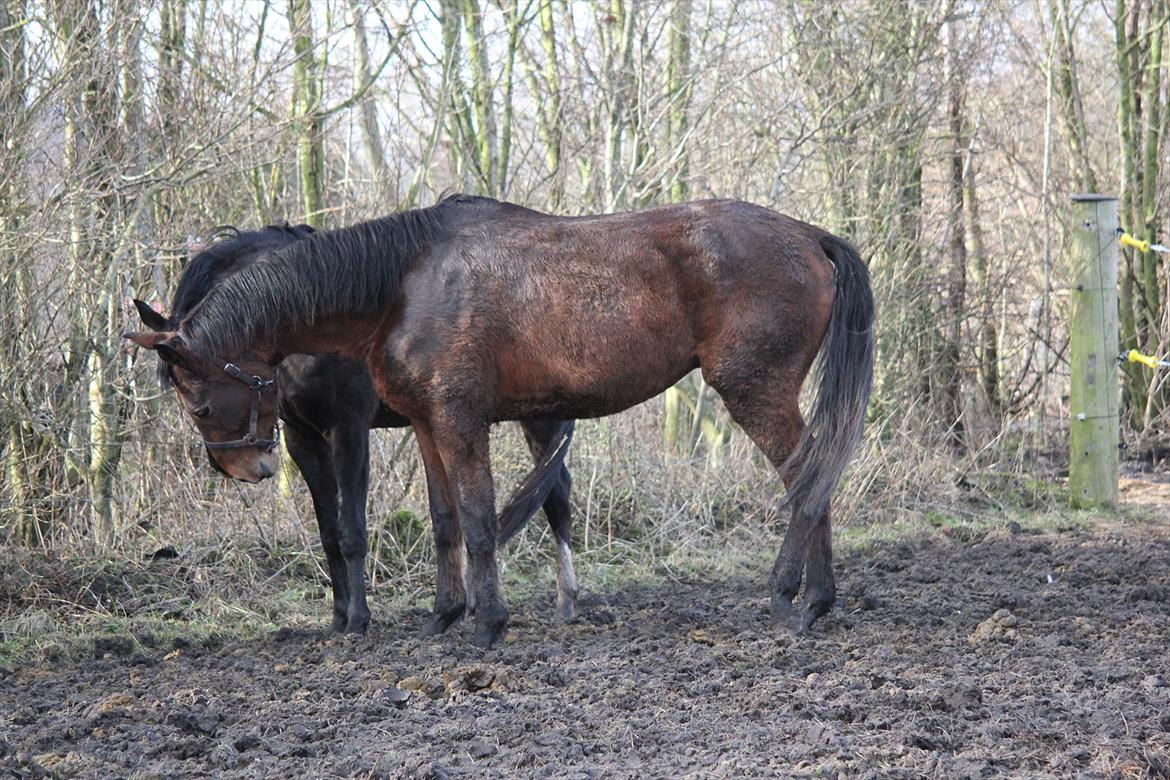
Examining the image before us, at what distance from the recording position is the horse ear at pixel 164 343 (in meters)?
5.41

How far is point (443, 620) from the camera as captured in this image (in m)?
6.18

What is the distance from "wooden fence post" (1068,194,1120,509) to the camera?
351 inches

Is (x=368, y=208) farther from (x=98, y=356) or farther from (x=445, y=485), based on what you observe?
(x=445, y=485)

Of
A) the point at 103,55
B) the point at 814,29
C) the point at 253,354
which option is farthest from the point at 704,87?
the point at 253,354

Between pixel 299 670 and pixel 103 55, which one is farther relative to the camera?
pixel 103 55

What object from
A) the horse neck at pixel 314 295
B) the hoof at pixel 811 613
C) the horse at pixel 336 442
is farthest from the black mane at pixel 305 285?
the hoof at pixel 811 613

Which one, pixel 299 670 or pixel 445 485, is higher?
pixel 445 485

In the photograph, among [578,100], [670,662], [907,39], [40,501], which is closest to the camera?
[670,662]

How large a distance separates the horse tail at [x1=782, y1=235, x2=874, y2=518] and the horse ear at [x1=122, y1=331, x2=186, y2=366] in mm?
2685

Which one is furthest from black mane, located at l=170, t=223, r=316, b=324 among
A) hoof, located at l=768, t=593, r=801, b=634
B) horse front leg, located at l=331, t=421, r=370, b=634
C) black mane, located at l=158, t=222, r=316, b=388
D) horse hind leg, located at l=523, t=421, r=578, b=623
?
hoof, located at l=768, t=593, r=801, b=634

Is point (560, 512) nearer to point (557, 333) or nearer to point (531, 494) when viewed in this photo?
point (531, 494)

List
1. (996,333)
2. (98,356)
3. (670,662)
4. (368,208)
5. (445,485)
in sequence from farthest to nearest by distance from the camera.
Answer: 1. (996,333)
2. (368,208)
3. (98,356)
4. (445,485)
5. (670,662)

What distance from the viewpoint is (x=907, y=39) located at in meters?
11.0

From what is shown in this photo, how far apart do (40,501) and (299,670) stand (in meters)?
2.35
